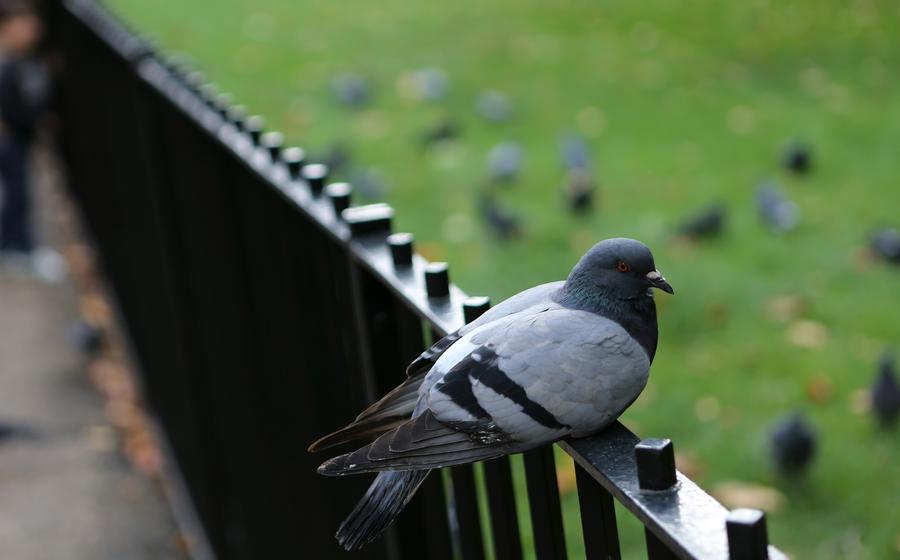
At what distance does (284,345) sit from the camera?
2.58 metres

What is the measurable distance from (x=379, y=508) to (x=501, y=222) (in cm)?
452

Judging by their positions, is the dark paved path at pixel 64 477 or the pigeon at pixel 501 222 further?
the pigeon at pixel 501 222

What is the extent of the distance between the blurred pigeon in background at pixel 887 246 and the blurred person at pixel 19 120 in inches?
217

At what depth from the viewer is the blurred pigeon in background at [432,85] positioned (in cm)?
905

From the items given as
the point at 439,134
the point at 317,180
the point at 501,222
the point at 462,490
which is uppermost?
the point at 439,134

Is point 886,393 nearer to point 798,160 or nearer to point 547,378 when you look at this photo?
point 547,378

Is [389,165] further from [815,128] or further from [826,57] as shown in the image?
[826,57]

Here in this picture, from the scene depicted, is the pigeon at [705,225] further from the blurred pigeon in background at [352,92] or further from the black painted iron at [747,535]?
the black painted iron at [747,535]

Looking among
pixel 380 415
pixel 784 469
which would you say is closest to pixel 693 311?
pixel 784 469

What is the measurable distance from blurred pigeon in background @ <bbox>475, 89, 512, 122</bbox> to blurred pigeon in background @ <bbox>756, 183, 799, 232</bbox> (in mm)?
2670

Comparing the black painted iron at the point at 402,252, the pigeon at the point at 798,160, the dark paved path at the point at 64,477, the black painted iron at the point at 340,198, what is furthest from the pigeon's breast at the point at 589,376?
the pigeon at the point at 798,160

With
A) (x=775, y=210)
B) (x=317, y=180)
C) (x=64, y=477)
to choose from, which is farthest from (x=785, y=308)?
(x=317, y=180)

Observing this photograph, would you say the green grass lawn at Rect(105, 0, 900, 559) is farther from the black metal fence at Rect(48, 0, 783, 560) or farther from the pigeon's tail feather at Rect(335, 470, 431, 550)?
the pigeon's tail feather at Rect(335, 470, 431, 550)

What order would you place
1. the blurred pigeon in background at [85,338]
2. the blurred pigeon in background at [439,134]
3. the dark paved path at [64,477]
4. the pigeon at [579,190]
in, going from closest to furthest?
the dark paved path at [64,477] < the blurred pigeon in background at [85,338] < the pigeon at [579,190] < the blurred pigeon in background at [439,134]
